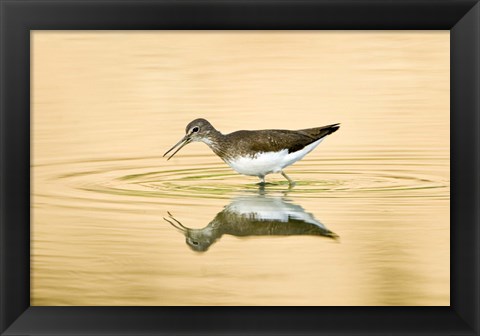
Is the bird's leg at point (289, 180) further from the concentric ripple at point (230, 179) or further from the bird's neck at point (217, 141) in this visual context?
the bird's neck at point (217, 141)

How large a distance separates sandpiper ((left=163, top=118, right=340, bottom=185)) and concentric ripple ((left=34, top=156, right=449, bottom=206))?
14cm

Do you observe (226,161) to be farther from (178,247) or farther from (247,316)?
(247,316)

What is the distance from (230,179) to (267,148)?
55cm

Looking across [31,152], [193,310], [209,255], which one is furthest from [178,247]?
[31,152]

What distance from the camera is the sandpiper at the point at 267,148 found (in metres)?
11.3

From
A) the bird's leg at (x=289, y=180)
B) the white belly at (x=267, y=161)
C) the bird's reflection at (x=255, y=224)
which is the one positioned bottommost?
the bird's reflection at (x=255, y=224)

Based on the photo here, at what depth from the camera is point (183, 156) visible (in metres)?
12.0

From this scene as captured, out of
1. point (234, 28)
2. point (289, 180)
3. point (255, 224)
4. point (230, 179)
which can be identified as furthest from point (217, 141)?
point (234, 28)

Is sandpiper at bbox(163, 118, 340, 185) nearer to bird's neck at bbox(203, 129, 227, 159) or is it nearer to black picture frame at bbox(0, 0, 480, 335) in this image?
bird's neck at bbox(203, 129, 227, 159)

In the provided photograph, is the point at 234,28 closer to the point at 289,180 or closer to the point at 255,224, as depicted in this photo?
the point at 255,224

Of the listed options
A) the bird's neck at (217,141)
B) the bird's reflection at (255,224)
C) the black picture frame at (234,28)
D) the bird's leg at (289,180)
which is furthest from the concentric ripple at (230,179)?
the black picture frame at (234,28)

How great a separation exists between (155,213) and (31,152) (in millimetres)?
1737

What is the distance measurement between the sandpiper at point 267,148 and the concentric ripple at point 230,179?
0.48 feet
